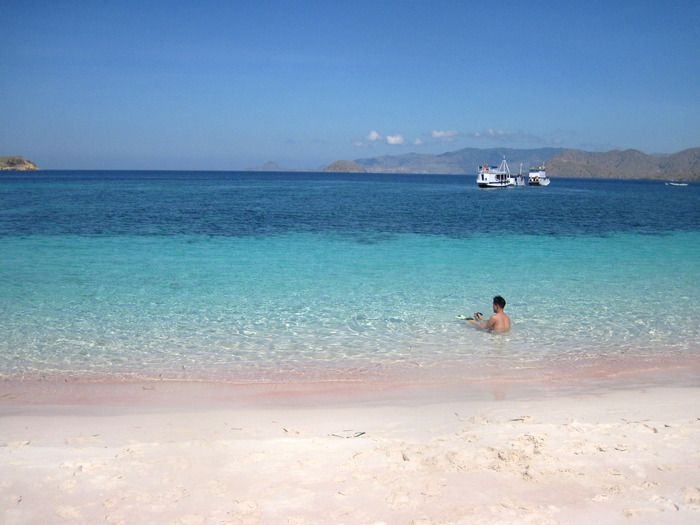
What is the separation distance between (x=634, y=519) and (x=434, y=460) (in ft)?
5.49

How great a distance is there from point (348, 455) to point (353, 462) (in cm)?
15

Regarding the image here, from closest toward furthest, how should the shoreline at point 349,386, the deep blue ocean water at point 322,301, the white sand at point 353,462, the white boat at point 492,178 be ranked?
the white sand at point 353,462
the shoreline at point 349,386
the deep blue ocean water at point 322,301
the white boat at point 492,178

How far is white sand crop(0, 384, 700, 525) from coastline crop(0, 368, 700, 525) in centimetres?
2

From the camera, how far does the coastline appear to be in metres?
4.24

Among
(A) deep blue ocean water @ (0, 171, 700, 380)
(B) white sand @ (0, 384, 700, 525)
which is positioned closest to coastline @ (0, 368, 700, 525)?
(B) white sand @ (0, 384, 700, 525)

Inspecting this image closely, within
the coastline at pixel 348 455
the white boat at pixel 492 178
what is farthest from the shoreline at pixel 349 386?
the white boat at pixel 492 178

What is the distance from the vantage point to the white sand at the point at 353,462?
422cm

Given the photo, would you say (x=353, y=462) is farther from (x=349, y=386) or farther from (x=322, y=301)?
(x=322, y=301)

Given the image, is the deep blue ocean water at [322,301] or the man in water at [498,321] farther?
the man in water at [498,321]

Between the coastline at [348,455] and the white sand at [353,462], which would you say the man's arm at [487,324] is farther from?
the white sand at [353,462]

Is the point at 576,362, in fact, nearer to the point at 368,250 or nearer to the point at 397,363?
the point at 397,363

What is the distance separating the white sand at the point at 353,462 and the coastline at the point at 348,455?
Result: 16mm

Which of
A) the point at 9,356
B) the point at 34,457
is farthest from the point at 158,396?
the point at 9,356

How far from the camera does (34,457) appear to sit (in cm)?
501
